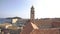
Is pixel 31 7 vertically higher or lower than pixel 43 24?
higher

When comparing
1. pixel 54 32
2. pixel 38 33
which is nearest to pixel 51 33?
pixel 54 32

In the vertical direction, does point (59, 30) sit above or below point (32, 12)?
below

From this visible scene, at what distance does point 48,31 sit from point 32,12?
2.87 m

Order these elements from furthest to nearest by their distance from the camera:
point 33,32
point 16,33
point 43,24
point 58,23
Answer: point 16,33
point 43,24
point 58,23
point 33,32

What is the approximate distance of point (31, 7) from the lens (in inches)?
287

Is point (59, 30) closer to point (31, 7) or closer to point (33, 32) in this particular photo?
point (33, 32)

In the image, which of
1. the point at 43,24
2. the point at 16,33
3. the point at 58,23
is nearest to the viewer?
the point at 58,23

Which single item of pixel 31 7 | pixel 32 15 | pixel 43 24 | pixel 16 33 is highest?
pixel 31 7

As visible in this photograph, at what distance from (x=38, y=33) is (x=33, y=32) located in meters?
0.22

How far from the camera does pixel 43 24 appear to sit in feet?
24.9

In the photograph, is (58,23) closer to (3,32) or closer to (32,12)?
(32,12)

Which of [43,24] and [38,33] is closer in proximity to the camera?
[38,33]

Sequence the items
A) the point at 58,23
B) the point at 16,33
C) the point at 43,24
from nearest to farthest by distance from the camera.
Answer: the point at 58,23, the point at 43,24, the point at 16,33

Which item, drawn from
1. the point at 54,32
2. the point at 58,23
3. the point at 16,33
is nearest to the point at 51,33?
the point at 54,32
